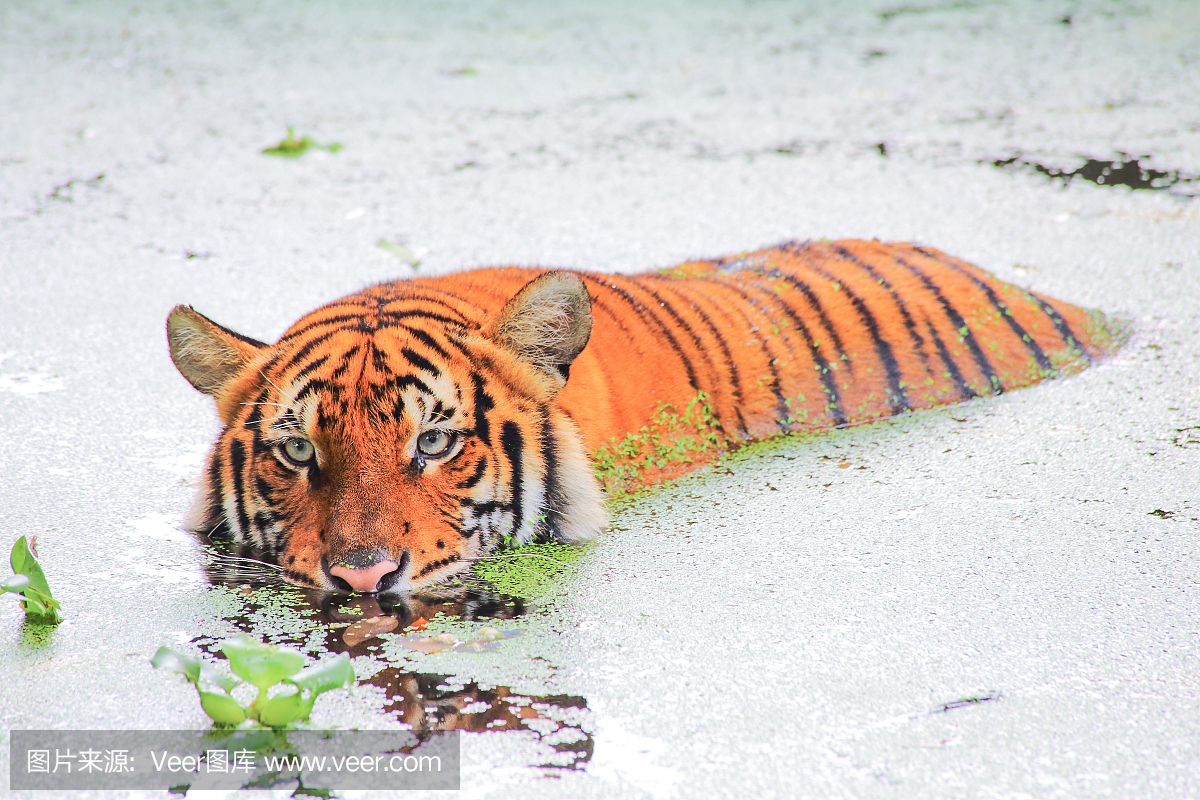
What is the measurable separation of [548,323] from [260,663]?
661 mm

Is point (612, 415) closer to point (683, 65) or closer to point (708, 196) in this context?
point (708, 196)

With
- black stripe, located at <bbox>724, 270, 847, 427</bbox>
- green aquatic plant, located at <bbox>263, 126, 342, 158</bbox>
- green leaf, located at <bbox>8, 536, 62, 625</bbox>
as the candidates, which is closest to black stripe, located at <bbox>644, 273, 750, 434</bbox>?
black stripe, located at <bbox>724, 270, 847, 427</bbox>

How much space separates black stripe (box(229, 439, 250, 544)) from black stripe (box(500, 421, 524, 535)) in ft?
1.16

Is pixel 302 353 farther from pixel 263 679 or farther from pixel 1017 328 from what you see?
pixel 1017 328

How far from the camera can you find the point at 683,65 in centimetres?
476

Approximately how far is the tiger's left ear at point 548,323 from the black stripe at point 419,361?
0.37 ft

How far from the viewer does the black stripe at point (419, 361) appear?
1.76 m

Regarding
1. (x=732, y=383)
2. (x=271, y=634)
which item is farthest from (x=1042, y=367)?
(x=271, y=634)

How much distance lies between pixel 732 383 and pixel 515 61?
116 inches

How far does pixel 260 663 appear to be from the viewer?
52.6 inches

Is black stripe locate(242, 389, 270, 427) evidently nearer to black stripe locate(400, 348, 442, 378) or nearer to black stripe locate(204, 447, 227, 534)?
black stripe locate(204, 447, 227, 534)

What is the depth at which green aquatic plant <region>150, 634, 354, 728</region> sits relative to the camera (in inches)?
52.6

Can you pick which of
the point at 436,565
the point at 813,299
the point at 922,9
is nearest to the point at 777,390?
the point at 813,299

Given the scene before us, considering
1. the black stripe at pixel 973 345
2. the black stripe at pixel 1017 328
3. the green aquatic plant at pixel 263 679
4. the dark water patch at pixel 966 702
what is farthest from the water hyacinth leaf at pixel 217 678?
the black stripe at pixel 1017 328
